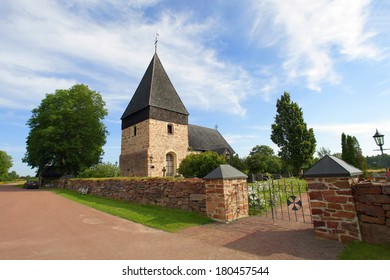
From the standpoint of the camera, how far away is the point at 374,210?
392cm

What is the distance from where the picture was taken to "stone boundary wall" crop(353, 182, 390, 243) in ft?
12.4

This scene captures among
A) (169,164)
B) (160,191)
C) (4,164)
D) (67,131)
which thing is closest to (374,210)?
(160,191)

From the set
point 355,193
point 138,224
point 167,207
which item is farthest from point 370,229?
point 167,207

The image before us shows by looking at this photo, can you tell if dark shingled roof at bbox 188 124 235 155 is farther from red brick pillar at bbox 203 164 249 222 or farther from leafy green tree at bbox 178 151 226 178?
red brick pillar at bbox 203 164 249 222

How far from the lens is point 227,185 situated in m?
6.37

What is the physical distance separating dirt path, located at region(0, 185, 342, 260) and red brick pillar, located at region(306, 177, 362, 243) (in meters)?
0.30

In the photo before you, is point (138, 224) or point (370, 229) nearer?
point (370, 229)

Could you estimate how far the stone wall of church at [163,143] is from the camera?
19.8 m

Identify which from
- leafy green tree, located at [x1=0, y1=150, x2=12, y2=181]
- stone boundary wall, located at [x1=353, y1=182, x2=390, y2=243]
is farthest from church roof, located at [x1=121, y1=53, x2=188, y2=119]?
leafy green tree, located at [x1=0, y1=150, x2=12, y2=181]

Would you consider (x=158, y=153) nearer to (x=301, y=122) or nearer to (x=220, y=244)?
(x=220, y=244)

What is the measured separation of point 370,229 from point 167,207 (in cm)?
677

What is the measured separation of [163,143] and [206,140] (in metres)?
10.2

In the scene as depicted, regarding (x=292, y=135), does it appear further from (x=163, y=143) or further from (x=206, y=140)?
(x=163, y=143)
